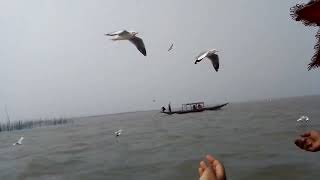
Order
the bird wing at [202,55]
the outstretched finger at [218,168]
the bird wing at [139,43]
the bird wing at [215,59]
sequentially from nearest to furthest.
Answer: the outstretched finger at [218,168] → the bird wing at [202,55] → the bird wing at [139,43] → the bird wing at [215,59]

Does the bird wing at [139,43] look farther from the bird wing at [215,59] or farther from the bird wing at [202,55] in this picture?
the bird wing at [215,59]

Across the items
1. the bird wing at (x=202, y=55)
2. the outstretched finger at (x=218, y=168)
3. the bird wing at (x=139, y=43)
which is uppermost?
the bird wing at (x=139, y=43)

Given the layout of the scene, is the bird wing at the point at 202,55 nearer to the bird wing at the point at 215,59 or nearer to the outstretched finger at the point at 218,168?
the bird wing at the point at 215,59

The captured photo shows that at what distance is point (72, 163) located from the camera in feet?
97.9

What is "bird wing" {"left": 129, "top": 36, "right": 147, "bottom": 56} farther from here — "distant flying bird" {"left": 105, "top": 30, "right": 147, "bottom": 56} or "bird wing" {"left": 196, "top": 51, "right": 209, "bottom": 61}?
"bird wing" {"left": 196, "top": 51, "right": 209, "bottom": 61}

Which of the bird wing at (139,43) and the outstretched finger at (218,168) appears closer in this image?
the outstretched finger at (218,168)

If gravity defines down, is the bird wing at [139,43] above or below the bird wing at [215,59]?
above

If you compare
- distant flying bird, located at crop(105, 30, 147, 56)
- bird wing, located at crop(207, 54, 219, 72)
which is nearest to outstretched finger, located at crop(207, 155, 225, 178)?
distant flying bird, located at crop(105, 30, 147, 56)

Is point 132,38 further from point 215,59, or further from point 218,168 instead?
point 218,168

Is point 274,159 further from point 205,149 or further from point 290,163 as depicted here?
point 205,149

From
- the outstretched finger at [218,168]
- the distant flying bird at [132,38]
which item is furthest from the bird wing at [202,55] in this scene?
the outstretched finger at [218,168]

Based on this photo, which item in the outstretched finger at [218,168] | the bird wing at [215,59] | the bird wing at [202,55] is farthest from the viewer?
the bird wing at [215,59]

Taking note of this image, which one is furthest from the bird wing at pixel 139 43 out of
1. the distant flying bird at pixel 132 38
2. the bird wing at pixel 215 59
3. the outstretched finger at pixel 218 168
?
the outstretched finger at pixel 218 168

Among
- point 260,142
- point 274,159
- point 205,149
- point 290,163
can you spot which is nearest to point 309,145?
point 290,163
